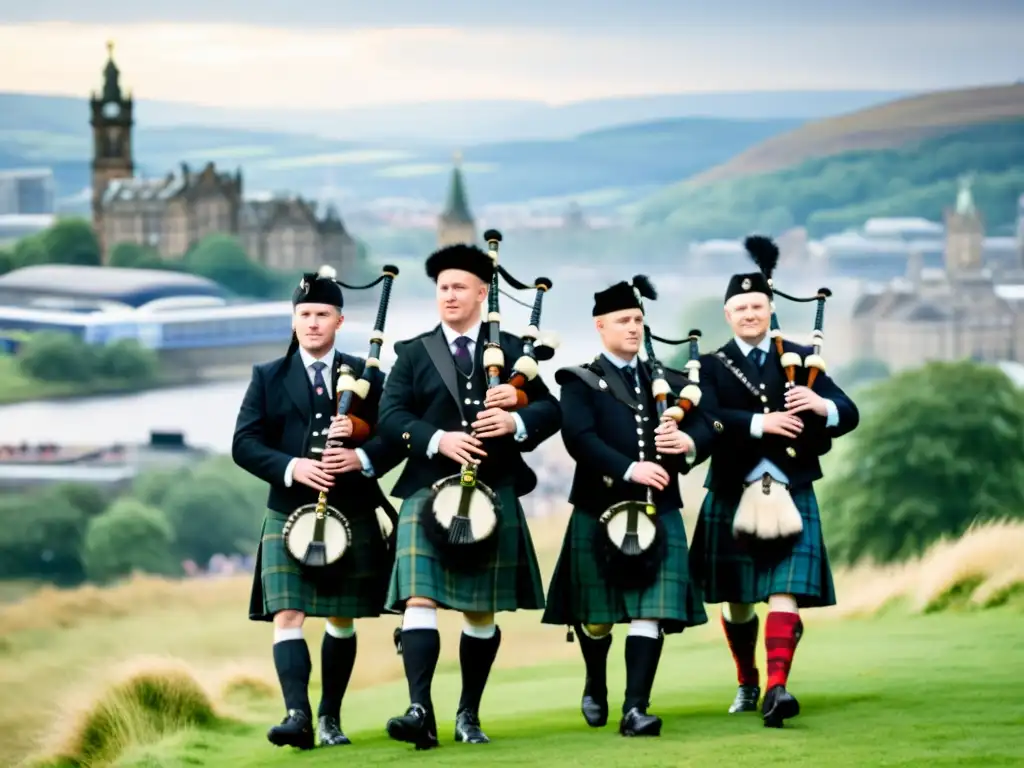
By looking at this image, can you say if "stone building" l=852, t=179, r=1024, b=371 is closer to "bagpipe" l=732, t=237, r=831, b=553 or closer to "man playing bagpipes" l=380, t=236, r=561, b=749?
"bagpipe" l=732, t=237, r=831, b=553


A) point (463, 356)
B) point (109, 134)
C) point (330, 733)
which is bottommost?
point (330, 733)

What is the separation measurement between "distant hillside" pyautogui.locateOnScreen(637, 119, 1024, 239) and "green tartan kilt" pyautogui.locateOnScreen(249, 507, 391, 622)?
27.1m

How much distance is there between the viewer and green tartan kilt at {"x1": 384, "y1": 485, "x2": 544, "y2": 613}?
22.4ft

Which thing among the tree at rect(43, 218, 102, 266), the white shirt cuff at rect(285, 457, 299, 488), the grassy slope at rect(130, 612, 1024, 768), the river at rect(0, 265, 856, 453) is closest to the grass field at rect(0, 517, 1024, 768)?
the grassy slope at rect(130, 612, 1024, 768)

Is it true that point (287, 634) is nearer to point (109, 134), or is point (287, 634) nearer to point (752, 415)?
point (752, 415)

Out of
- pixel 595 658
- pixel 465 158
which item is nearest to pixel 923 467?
pixel 465 158

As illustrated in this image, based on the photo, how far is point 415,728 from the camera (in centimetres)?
662

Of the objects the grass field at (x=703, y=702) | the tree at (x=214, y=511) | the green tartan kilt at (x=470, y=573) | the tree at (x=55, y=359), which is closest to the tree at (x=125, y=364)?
the tree at (x=55, y=359)

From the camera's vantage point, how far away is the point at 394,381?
7.03 meters

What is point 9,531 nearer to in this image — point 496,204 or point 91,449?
point 91,449

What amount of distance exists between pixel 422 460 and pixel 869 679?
→ 8.57 ft

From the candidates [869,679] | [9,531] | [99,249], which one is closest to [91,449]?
[9,531]

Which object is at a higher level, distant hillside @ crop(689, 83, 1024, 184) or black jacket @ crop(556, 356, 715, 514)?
distant hillside @ crop(689, 83, 1024, 184)

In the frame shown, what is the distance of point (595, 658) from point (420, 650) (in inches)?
30.2
